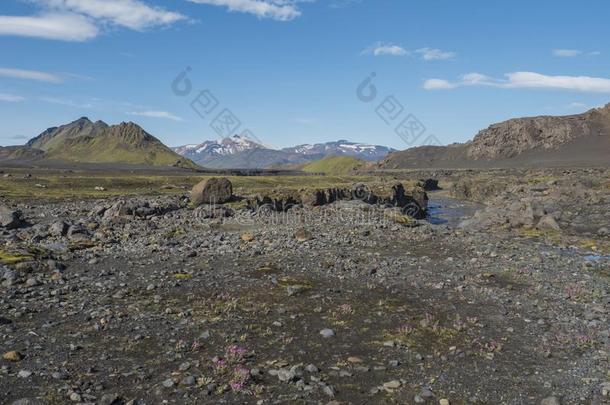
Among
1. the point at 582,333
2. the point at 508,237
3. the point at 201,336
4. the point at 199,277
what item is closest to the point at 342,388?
the point at 201,336

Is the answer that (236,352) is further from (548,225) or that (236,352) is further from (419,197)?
(419,197)

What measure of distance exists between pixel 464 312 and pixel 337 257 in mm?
10050

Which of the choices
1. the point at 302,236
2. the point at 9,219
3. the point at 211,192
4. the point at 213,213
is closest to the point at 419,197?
the point at 211,192

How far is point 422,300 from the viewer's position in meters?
19.9

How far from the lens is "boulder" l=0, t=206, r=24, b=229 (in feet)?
122

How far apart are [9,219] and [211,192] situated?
24.3 m

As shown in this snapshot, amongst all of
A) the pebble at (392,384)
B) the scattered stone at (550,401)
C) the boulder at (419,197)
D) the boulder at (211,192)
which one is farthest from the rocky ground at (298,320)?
the boulder at (419,197)

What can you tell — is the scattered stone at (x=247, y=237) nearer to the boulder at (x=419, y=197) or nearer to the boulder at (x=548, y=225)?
the boulder at (x=548, y=225)

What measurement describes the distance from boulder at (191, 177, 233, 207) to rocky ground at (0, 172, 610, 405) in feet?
75.4

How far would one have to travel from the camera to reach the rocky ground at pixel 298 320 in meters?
12.0

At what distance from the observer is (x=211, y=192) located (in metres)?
58.8

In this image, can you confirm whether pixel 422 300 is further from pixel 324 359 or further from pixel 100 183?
pixel 100 183

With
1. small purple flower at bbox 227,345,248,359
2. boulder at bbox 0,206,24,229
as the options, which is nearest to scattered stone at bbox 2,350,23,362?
small purple flower at bbox 227,345,248,359

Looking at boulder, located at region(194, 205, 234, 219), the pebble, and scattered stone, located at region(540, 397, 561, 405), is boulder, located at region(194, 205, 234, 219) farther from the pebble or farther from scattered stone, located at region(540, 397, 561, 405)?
scattered stone, located at region(540, 397, 561, 405)
